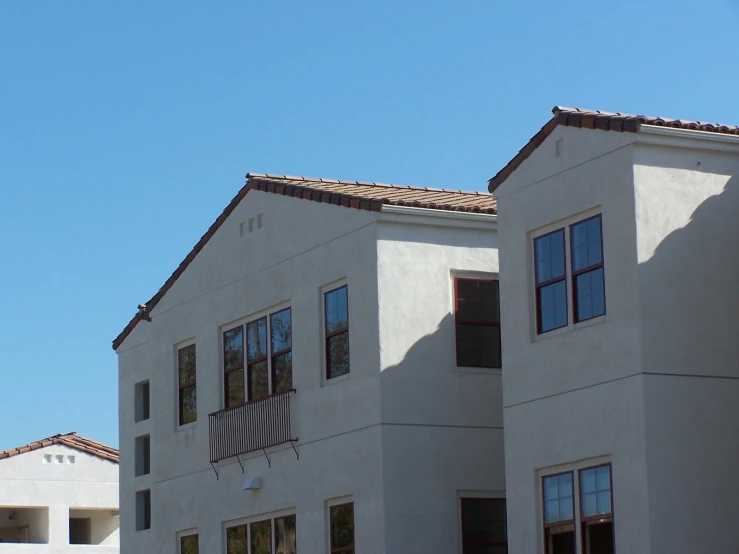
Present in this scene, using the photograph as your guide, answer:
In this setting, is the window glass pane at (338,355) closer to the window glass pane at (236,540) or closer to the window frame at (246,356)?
the window frame at (246,356)

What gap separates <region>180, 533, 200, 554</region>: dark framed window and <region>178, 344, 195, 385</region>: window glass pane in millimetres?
2864

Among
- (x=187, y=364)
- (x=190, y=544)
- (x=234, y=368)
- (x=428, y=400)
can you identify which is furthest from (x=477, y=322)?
(x=190, y=544)

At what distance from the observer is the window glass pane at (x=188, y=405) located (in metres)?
27.6

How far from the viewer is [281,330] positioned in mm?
25094

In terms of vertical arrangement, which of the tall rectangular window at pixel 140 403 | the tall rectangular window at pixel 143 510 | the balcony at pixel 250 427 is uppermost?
the tall rectangular window at pixel 140 403

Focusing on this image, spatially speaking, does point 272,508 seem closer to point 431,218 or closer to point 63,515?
point 431,218

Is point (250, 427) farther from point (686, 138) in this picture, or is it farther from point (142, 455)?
point (686, 138)

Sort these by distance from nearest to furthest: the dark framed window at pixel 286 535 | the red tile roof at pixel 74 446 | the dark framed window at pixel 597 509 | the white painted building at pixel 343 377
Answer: the dark framed window at pixel 597 509 < the white painted building at pixel 343 377 < the dark framed window at pixel 286 535 < the red tile roof at pixel 74 446

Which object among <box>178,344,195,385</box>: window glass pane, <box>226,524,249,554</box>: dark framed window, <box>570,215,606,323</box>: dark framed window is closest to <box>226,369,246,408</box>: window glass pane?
<box>178,344,195,385</box>: window glass pane

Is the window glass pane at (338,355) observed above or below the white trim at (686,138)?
below

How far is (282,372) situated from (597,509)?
777cm

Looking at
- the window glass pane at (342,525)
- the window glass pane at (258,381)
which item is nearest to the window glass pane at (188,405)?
Answer: the window glass pane at (258,381)

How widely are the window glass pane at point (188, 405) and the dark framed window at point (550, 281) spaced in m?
9.37

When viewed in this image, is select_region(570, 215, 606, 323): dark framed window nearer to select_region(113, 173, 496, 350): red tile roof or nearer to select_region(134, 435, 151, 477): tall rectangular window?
select_region(113, 173, 496, 350): red tile roof
